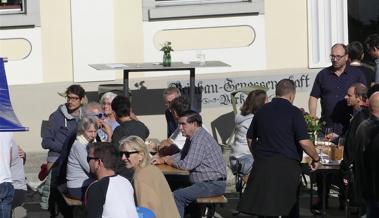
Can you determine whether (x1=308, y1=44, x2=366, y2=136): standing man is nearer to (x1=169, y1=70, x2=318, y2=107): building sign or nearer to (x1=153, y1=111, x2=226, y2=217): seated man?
(x1=153, y1=111, x2=226, y2=217): seated man

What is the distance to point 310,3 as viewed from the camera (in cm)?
1448

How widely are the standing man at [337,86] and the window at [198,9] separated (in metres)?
2.93

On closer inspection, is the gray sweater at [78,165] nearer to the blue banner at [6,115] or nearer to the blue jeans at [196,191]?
the blue jeans at [196,191]

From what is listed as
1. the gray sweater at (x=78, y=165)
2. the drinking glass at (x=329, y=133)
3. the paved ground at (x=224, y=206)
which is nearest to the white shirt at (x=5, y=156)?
the gray sweater at (x=78, y=165)

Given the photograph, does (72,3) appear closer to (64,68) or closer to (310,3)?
(64,68)

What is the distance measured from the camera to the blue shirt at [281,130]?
9.30 metres

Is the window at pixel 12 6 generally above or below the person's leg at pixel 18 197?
above

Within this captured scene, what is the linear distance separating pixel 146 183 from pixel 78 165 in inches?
60.1

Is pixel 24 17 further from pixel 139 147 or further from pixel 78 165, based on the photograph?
pixel 139 147

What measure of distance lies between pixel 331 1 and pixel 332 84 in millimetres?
2971

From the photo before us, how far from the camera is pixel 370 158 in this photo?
8.22 metres

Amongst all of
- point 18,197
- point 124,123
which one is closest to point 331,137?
point 124,123

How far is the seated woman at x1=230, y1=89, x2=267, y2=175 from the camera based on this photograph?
10.9 metres

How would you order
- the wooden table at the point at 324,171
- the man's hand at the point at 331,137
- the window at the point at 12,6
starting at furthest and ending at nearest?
the window at the point at 12,6, the man's hand at the point at 331,137, the wooden table at the point at 324,171
